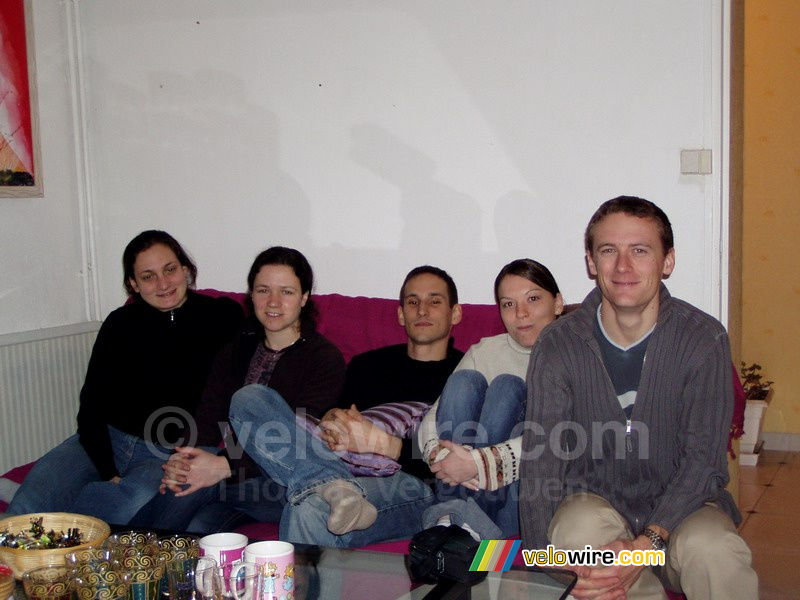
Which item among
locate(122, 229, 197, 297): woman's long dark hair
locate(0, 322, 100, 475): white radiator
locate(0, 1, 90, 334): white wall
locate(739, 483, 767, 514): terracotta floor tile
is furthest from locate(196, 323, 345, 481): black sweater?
locate(739, 483, 767, 514): terracotta floor tile

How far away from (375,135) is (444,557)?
6.02 ft

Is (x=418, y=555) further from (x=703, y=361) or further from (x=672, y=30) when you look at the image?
(x=672, y=30)

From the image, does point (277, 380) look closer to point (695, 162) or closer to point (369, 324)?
point (369, 324)

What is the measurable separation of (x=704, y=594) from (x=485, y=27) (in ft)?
6.45

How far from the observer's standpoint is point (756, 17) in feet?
14.0

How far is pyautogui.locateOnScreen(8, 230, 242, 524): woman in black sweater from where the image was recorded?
256 centimetres

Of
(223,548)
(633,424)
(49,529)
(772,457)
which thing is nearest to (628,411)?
(633,424)

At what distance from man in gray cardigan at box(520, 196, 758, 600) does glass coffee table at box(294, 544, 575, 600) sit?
24 cm

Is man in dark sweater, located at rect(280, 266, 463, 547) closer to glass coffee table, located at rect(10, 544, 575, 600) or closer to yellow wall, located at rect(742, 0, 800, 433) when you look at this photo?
glass coffee table, located at rect(10, 544, 575, 600)

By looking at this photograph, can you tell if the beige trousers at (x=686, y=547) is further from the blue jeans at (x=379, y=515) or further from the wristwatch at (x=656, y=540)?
the blue jeans at (x=379, y=515)

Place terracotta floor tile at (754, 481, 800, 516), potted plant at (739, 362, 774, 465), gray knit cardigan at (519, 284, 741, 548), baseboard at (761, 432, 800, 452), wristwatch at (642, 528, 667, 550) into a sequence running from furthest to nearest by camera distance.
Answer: baseboard at (761, 432, 800, 452)
potted plant at (739, 362, 774, 465)
terracotta floor tile at (754, 481, 800, 516)
gray knit cardigan at (519, 284, 741, 548)
wristwatch at (642, 528, 667, 550)

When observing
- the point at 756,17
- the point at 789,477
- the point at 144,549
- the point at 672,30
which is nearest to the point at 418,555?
the point at 144,549

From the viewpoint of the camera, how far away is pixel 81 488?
248cm

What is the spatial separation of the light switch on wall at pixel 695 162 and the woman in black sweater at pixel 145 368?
1528 mm
